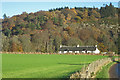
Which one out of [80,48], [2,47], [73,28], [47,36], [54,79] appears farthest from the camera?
[73,28]

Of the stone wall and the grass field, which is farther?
the grass field

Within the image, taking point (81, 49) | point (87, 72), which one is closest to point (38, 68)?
point (87, 72)

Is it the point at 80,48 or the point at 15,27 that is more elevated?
the point at 15,27

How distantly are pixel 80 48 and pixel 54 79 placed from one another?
11050 cm

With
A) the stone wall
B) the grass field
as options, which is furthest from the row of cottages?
the stone wall

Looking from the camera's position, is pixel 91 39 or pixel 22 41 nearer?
pixel 22 41

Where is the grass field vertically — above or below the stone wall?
below

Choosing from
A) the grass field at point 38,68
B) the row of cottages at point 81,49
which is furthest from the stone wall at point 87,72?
the row of cottages at point 81,49

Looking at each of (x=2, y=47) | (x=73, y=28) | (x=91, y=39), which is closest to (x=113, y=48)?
(x=91, y=39)

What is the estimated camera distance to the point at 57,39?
5846 inches

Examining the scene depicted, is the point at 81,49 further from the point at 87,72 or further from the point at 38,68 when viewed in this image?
the point at 87,72

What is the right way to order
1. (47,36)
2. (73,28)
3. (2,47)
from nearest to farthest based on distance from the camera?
(2,47) → (47,36) → (73,28)

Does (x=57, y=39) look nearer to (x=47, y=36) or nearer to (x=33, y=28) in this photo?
(x=47, y=36)

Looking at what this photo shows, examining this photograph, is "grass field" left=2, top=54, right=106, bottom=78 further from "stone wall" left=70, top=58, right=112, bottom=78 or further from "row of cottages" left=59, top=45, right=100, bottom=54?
"row of cottages" left=59, top=45, right=100, bottom=54
